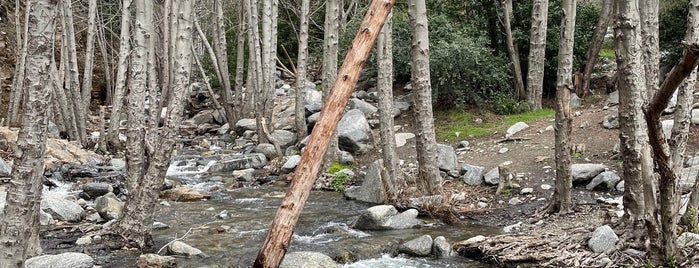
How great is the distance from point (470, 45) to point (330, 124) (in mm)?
10857

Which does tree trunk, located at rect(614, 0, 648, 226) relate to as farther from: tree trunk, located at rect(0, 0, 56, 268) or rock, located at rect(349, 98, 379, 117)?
rock, located at rect(349, 98, 379, 117)

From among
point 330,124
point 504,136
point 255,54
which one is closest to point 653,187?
point 330,124

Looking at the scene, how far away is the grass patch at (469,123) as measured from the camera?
13640mm

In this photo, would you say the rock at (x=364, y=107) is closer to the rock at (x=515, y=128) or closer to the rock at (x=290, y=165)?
the rock at (x=290, y=165)

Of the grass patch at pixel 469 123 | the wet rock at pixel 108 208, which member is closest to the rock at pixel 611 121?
the grass patch at pixel 469 123

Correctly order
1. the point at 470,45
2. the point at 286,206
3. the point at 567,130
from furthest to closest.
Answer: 1. the point at 470,45
2. the point at 567,130
3. the point at 286,206

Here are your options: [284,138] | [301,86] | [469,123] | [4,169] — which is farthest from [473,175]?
[4,169]

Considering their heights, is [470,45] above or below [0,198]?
above

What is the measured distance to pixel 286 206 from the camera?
4168 millimetres

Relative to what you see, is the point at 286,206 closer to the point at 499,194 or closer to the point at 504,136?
the point at 499,194

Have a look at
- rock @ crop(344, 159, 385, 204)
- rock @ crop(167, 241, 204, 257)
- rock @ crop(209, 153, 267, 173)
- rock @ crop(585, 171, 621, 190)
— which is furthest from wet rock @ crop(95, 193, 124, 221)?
rock @ crop(585, 171, 621, 190)

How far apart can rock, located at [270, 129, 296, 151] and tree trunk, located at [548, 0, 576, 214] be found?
833 centimetres

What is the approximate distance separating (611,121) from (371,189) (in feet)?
16.2

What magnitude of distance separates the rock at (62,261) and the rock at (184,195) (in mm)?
4218
